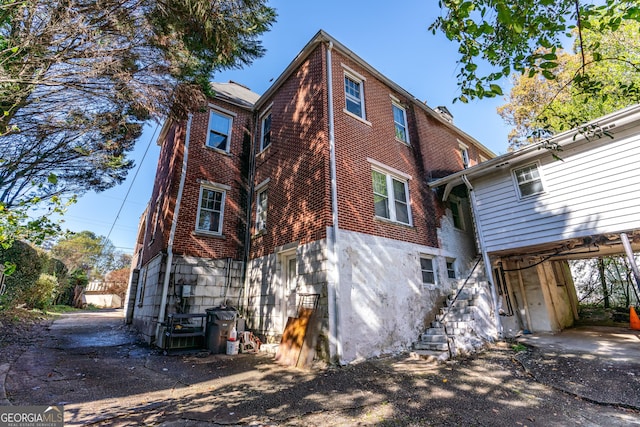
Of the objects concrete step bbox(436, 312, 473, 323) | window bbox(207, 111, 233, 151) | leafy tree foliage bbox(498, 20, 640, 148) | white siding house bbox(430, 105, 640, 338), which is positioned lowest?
concrete step bbox(436, 312, 473, 323)

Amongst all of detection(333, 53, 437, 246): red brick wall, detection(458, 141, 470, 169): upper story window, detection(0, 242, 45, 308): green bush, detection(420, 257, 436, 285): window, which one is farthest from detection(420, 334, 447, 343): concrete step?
detection(0, 242, 45, 308): green bush

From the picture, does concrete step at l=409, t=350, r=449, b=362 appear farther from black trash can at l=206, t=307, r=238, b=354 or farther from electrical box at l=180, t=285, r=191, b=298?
electrical box at l=180, t=285, r=191, b=298

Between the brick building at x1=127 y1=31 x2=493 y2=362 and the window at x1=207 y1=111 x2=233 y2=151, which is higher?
the window at x1=207 y1=111 x2=233 y2=151

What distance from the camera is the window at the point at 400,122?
11285 mm

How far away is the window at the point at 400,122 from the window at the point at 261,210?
5.64 meters

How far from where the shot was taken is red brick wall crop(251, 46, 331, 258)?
7977 mm

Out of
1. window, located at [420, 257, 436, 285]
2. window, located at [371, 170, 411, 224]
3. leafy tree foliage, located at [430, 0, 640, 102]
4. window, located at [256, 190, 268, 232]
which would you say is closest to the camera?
leafy tree foliage, located at [430, 0, 640, 102]

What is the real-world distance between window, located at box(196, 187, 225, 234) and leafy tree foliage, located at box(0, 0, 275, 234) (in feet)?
10.3

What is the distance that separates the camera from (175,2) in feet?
18.5

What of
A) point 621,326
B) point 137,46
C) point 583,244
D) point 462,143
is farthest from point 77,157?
point 621,326

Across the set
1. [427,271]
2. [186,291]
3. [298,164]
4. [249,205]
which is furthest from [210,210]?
[427,271]

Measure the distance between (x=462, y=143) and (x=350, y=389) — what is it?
13.9 m

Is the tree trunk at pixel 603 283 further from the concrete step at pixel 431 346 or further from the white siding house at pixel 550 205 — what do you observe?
the concrete step at pixel 431 346

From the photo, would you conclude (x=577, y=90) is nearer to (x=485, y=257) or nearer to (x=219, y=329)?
(x=485, y=257)
